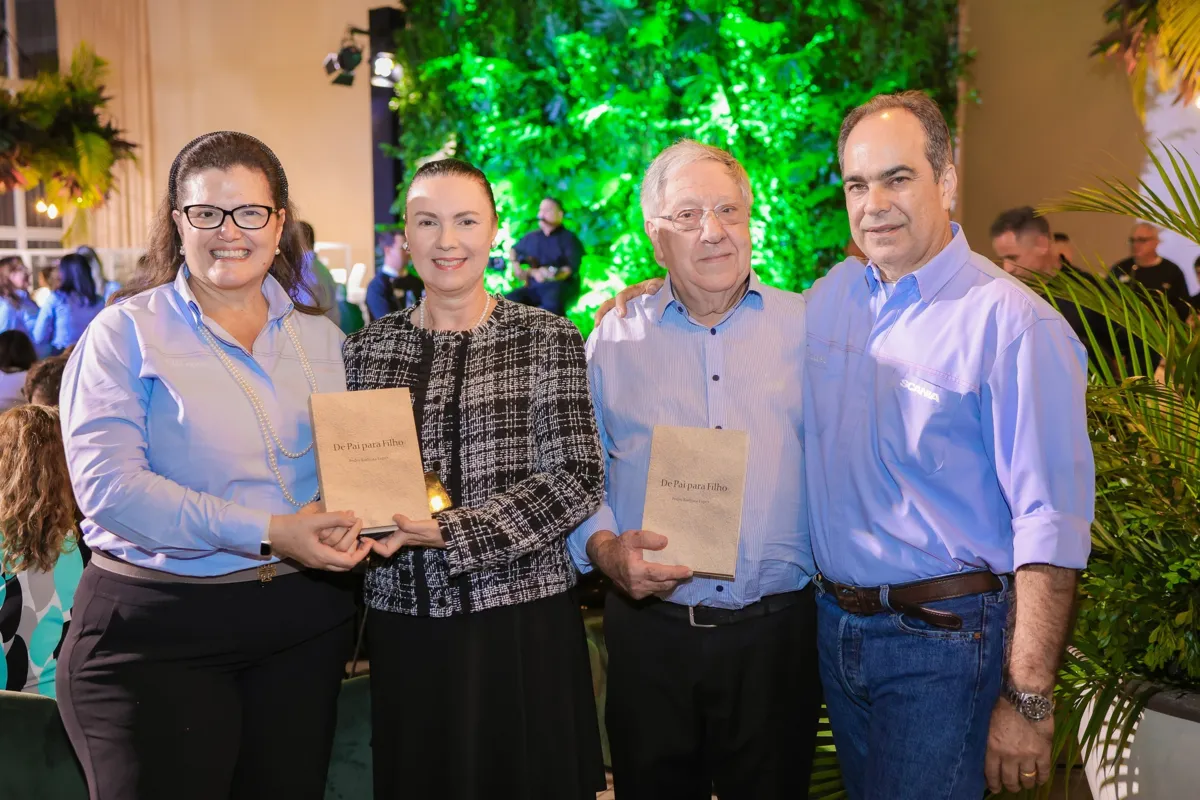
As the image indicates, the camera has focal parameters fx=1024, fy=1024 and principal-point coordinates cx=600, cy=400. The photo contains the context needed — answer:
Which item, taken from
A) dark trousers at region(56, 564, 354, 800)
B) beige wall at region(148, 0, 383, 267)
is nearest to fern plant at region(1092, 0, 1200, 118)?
dark trousers at region(56, 564, 354, 800)

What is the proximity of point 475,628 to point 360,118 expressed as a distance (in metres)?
10.7

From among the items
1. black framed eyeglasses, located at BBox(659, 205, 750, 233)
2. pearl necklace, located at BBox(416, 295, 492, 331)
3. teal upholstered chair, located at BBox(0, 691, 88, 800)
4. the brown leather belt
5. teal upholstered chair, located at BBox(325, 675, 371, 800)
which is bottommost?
teal upholstered chair, located at BBox(325, 675, 371, 800)

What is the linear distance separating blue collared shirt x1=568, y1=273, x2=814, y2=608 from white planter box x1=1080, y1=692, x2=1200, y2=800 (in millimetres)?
769

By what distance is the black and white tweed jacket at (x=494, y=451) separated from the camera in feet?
6.30

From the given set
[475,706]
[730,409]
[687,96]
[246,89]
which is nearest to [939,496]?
[730,409]

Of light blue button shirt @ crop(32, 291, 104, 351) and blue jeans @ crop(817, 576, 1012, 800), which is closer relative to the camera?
blue jeans @ crop(817, 576, 1012, 800)

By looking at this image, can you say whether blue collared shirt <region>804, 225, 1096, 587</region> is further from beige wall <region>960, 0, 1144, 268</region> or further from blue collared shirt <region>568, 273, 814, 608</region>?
beige wall <region>960, 0, 1144, 268</region>

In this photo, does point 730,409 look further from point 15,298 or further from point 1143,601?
point 15,298

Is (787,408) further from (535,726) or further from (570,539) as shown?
(535,726)

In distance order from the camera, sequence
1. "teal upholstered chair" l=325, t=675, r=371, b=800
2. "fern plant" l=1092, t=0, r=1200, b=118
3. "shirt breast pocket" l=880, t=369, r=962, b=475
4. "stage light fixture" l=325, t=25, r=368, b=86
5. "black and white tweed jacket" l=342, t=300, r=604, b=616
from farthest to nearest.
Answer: "stage light fixture" l=325, t=25, r=368, b=86
"fern plant" l=1092, t=0, r=1200, b=118
"teal upholstered chair" l=325, t=675, r=371, b=800
"black and white tweed jacket" l=342, t=300, r=604, b=616
"shirt breast pocket" l=880, t=369, r=962, b=475

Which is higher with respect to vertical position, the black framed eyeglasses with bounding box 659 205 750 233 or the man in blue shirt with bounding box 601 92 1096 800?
the black framed eyeglasses with bounding box 659 205 750 233

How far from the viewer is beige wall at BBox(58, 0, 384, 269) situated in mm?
11688

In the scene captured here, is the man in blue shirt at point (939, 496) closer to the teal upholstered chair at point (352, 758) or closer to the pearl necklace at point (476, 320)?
the pearl necklace at point (476, 320)

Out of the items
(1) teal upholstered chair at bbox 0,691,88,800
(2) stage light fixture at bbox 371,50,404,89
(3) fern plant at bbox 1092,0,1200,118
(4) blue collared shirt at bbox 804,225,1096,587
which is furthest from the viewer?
(2) stage light fixture at bbox 371,50,404,89
